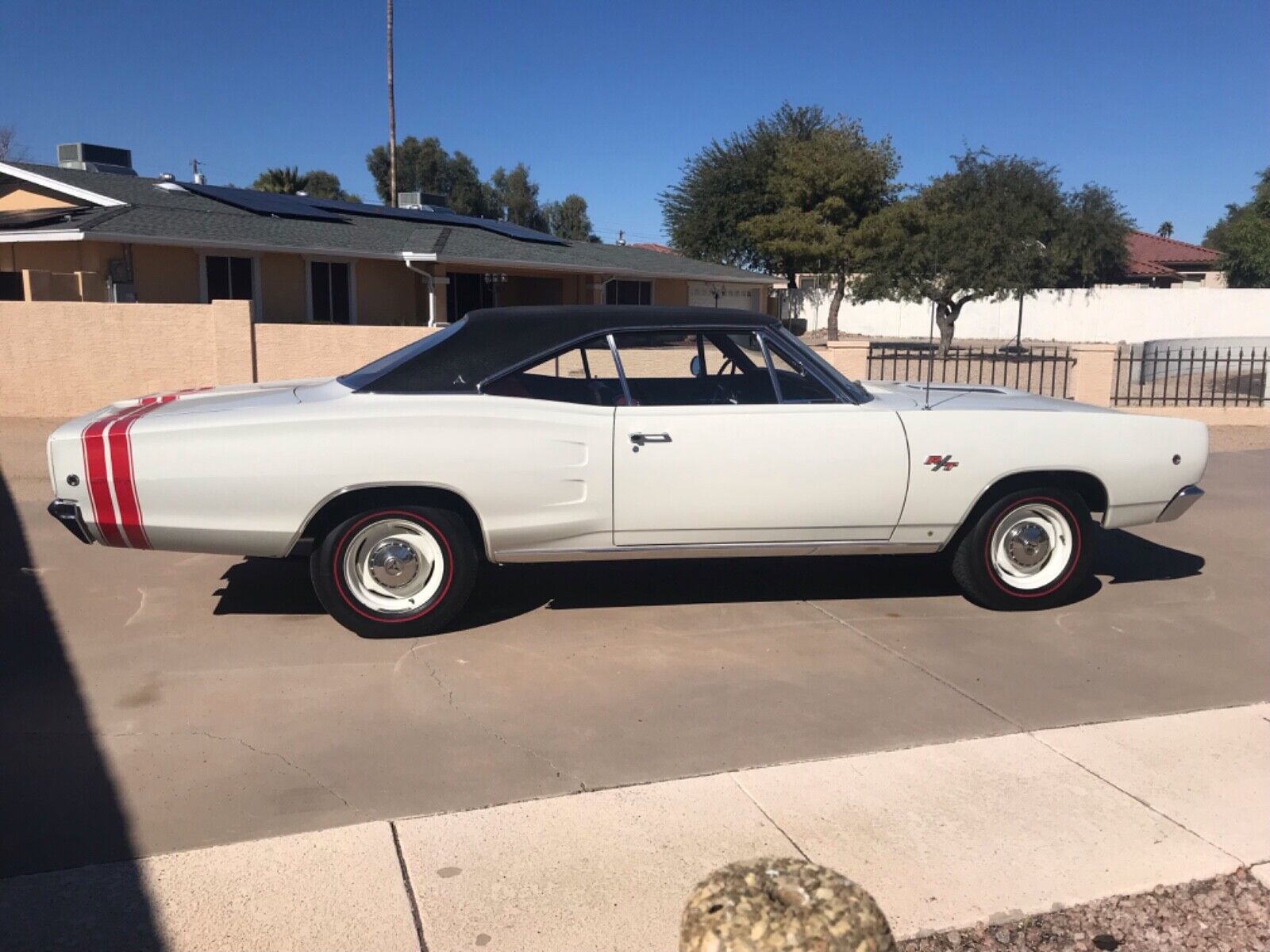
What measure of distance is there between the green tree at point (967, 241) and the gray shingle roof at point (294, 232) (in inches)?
231

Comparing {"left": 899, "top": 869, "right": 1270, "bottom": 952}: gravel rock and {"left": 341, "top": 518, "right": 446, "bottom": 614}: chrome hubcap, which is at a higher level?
{"left": 341, "top": 518, "right": 446, "bottom": 614}: chrome hubcap

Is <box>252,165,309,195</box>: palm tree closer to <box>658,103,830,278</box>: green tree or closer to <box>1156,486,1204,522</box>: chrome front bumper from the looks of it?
<box>658,103,830,278</box>: green tree

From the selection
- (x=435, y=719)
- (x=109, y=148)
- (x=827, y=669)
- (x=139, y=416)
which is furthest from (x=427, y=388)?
(x=109, y=148)

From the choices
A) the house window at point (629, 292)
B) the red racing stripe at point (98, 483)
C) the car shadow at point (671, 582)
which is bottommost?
the car shadow at point (671, 582)

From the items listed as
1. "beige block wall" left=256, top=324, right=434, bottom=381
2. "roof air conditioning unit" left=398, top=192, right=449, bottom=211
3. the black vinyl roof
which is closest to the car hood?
the black vinyl roof

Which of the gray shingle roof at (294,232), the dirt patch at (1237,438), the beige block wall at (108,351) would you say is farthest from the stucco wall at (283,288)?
the dirt patch at (1237,438)

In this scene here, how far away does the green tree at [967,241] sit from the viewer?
29953mm

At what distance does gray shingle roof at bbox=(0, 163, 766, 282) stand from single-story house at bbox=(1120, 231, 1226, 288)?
111 feet

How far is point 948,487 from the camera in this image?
6.01 m

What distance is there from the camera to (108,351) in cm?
1322

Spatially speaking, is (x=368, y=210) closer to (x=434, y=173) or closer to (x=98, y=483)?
(x=98, y=483)

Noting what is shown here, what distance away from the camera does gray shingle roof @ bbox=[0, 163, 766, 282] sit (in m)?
19.8

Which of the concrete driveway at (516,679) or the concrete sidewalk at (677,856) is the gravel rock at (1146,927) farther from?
the concrete driveway at (516,679)

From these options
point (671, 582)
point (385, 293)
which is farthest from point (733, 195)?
point (671, 582)
